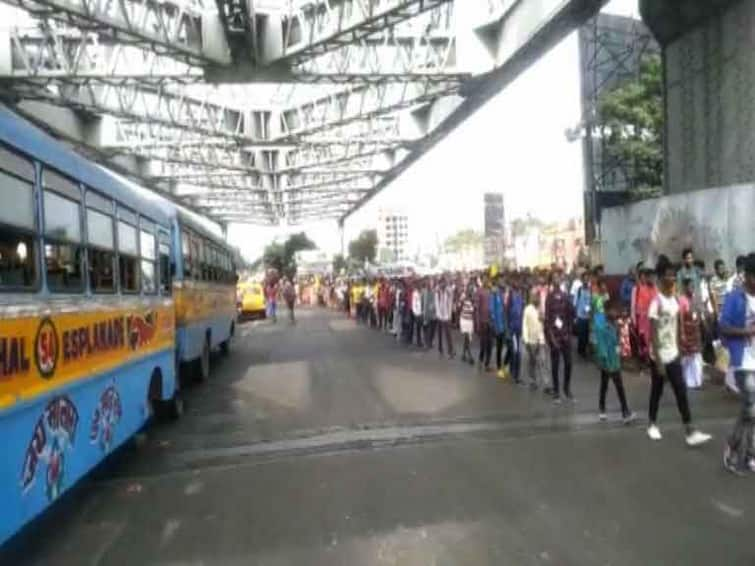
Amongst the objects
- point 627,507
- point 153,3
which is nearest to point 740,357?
point 627,507

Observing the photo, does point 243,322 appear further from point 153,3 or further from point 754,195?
point 754,195

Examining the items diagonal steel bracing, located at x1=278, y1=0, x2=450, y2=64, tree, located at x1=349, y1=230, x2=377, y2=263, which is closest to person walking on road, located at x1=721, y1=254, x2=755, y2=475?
diagonal steel bracing, located at x1=278, y1=0, x2=450, y2=64

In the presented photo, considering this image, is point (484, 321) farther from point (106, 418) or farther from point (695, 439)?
point (106, 418)

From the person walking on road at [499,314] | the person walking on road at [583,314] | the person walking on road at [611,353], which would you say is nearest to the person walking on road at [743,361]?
the person walking on road at [611,353]

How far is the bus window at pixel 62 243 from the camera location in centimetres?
633

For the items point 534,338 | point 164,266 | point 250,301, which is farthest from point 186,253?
point 250,301

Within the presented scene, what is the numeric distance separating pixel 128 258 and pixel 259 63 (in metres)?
14.0

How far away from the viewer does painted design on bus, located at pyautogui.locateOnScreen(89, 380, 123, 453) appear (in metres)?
7.42

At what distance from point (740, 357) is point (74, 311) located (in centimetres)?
535

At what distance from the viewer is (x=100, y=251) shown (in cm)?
789

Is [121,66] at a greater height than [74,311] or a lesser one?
greater

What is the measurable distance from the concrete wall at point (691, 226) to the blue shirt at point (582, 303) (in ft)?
6.20

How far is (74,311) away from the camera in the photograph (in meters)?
6.77

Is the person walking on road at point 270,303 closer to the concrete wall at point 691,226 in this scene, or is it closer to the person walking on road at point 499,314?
the concrete wall at point 691,226
